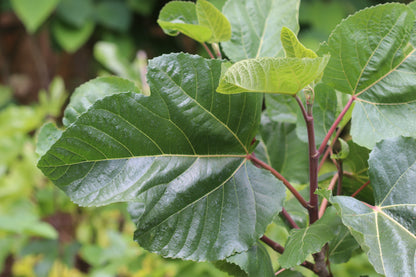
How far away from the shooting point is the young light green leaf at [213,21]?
287mm

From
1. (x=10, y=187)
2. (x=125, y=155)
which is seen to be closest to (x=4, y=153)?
(x=10, y=187)

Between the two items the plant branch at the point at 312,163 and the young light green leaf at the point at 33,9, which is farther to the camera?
the young light green leaf at the point at 33,9

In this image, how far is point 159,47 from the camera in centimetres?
180

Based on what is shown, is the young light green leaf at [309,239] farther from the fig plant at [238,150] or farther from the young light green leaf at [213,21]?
the young light green leaf at [213,21]

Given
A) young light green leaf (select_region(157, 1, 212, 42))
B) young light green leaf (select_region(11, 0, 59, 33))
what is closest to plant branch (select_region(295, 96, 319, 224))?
Result: young light green leaf (select_region(157, 1, 212, 42))

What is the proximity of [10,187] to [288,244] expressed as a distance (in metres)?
0.87

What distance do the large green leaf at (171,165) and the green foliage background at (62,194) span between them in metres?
0.12

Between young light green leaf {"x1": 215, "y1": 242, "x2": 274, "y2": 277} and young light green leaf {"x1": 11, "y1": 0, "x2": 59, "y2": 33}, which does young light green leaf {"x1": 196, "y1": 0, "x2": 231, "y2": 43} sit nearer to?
young light green leaf {"x1": 215, "y1": 242, "x2": 274, "y2": 277}

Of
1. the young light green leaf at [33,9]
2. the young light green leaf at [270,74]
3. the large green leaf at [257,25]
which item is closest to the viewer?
the young light green leaf at [270,74]

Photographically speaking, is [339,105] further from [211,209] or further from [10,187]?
[10,187]

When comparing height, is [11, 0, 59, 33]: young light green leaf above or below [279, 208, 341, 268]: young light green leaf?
below

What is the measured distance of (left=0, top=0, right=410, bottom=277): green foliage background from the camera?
0.75 meters

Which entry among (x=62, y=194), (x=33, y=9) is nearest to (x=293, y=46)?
(x=62, y=194)

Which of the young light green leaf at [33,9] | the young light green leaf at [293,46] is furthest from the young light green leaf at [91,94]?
the young light green leaf at [33,9]
